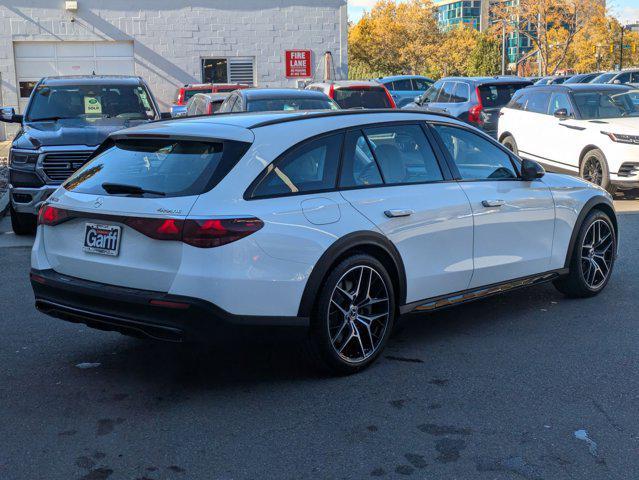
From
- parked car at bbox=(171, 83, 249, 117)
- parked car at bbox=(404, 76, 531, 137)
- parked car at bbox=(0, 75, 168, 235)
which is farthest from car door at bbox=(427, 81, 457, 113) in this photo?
parked car at bbox=(0, 75, 168, 235)

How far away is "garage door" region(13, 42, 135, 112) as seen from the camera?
26.9 meters

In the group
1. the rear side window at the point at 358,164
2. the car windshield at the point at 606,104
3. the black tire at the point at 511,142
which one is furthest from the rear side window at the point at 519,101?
the rear side window at the point at 358,164

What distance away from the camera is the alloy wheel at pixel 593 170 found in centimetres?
1315

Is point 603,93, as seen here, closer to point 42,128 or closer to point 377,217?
point 42,128

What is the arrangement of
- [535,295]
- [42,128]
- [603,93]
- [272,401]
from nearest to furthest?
[272,401] < [535,295] < [42,128] < [603,93]

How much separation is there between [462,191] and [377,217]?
3.03ft

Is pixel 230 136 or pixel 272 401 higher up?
pixel 230 136

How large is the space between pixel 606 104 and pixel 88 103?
8.05m

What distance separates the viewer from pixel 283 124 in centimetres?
536

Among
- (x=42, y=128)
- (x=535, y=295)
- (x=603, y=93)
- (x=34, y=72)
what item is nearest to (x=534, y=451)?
(x=535, y=295)

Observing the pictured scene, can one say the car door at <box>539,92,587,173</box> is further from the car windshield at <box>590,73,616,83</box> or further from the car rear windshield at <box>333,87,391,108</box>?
the car windshield at <box>590,73,616,83</box>

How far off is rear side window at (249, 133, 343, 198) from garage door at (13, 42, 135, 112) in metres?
23.2

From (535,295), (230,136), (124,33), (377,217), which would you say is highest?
(124,33)

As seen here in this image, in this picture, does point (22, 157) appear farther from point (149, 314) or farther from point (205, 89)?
point (205, 89)
